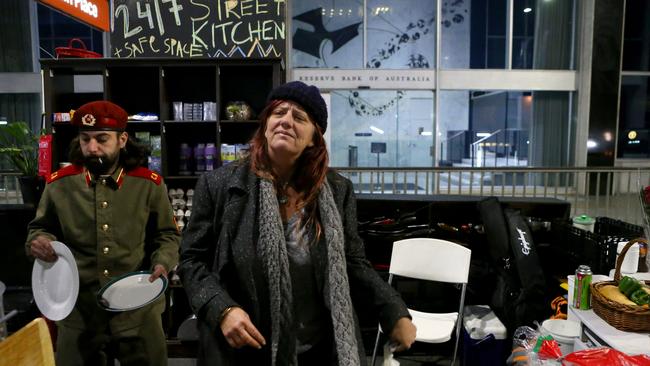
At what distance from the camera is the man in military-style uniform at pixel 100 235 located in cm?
209

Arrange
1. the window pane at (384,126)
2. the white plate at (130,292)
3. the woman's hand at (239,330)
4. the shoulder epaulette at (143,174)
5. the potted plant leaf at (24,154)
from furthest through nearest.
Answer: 1. the window pane at (384,126)
2. the potted plant leaf at (24,154)
3. the shoulder epaulette at (143,174)
4. the white plate at (130,292)
5. the woman's hand at (239,330)

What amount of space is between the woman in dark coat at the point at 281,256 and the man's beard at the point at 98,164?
1009 mm

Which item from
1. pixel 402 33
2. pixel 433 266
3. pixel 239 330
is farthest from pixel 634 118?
pixel 239 330

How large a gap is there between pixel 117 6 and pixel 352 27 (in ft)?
16.4

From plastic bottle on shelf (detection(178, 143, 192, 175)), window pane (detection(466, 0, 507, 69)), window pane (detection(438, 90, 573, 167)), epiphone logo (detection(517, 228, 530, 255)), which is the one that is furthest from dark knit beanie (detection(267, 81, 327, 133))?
window pane (detection(466, 0, 507, 69))

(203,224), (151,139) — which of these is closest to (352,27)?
(151,139)

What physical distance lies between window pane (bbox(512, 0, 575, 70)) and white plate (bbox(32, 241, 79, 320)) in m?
8.29

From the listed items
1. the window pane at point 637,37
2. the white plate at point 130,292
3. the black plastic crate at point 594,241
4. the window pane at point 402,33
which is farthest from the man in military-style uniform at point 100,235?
the window pane at point 637,37

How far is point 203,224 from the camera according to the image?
4.47 ft

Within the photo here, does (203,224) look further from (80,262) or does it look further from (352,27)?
(352,27)

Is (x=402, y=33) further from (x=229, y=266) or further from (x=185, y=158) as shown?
(x=229, y=266)

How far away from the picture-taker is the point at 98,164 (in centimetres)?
216

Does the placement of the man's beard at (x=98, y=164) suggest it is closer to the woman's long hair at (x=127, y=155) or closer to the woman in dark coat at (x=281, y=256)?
the woman's long hair at (x=127, y=155)

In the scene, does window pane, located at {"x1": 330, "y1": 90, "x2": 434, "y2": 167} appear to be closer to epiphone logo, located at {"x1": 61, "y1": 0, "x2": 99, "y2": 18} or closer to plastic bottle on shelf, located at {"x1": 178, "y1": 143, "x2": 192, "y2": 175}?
plastic bottle on shelf, located at {"x1": 178, "y1": 143, "x2": 192, "y2": 175}
